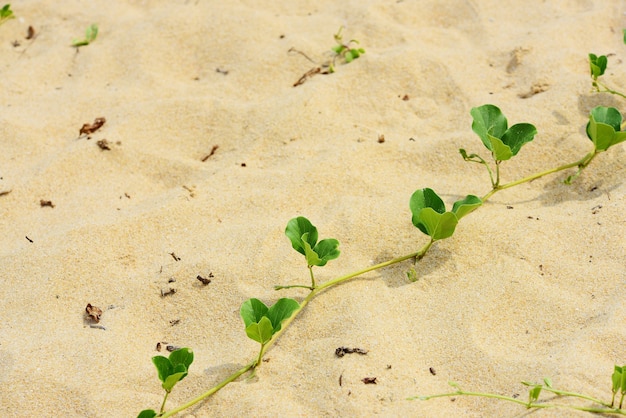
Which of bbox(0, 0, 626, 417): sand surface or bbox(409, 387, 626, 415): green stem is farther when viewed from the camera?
bbox(0, 0, 626, 417): sand surface

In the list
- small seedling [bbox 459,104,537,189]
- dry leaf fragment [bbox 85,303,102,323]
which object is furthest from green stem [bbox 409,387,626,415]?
dry leaf fragment [bbox 85,303,102,323]

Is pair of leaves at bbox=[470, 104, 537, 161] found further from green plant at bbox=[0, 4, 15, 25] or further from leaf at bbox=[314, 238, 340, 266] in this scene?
green plant at bbox=[0, 4, 15, 25]

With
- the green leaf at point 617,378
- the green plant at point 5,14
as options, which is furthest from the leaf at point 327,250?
the green plant at point 5,14

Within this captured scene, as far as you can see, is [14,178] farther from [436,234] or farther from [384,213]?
[436,234]

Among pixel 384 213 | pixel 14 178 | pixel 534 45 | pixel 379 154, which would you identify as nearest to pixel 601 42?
pixel 534 45

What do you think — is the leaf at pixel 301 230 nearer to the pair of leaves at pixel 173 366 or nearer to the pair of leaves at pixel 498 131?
the pair of leaves at pixel 173 366

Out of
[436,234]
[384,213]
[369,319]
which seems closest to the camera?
[369,319]

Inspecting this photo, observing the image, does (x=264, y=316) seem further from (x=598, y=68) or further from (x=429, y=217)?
(x=598, y=68)
